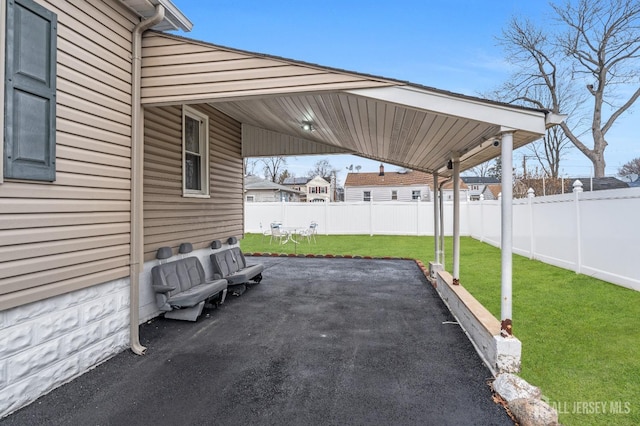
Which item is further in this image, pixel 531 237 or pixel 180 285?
pixel 531 237

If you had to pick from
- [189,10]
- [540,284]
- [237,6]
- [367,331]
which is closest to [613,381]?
[367,331]

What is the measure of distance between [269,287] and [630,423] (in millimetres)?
5164

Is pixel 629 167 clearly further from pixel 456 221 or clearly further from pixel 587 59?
pixel 456 221

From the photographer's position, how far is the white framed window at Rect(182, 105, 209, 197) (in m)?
5.30

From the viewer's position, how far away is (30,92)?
2535 mm

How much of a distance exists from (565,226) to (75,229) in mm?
7982

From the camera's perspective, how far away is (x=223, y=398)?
2.65 m

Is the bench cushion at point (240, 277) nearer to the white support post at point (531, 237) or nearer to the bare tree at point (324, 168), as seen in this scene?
the white support post at point (531, 237)

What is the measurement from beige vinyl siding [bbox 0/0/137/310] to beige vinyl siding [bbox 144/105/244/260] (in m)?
0.87

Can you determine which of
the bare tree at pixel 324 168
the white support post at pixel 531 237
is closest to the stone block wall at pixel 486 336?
the white support post at pixel 531 237

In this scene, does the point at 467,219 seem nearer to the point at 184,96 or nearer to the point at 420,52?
the point at 420,52

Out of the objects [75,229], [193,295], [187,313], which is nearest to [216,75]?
[75,229]

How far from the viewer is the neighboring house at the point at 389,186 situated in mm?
29127

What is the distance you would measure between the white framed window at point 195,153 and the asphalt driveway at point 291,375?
77.6 inches
